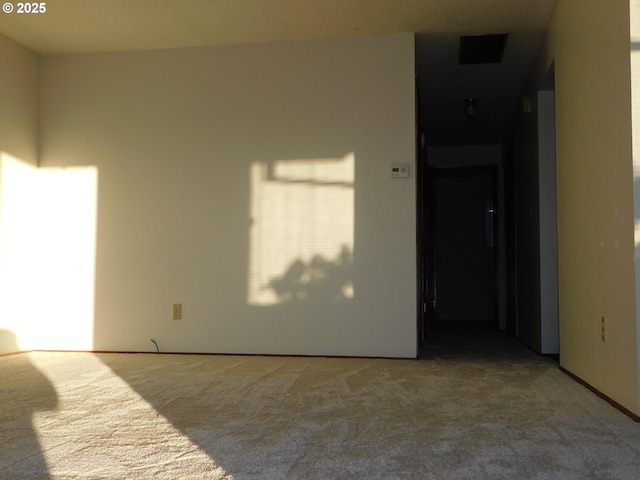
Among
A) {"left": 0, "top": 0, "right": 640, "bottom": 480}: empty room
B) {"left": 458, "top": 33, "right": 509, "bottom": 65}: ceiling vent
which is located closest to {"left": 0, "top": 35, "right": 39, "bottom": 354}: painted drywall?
{"left": 0, "top": 0, "right": 640, "bottom": 480}: empty room

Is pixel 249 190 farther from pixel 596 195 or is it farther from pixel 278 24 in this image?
pixel 596 195

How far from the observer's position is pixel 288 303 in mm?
4047

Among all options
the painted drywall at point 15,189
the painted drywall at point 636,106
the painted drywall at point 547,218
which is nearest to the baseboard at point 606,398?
the painted drywall at point 636,106

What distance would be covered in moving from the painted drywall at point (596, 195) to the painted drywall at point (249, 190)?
0.95 meters

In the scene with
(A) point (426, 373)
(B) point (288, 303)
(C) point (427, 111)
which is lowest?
(A) point (426, 373)

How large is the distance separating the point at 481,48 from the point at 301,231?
1757 millimetres

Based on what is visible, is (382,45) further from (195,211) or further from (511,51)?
(195,211)

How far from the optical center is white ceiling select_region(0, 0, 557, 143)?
3602mm

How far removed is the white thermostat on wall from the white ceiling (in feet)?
2.84

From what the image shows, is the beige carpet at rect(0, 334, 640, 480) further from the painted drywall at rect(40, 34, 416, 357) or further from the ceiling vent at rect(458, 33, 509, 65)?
the ceiling vent at rect(458, 33, 509, 65)

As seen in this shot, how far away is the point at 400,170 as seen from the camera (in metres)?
3.96

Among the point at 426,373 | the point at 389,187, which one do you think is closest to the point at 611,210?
the point at 426,373

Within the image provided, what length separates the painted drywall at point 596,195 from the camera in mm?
2328

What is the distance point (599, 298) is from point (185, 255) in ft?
8.62
